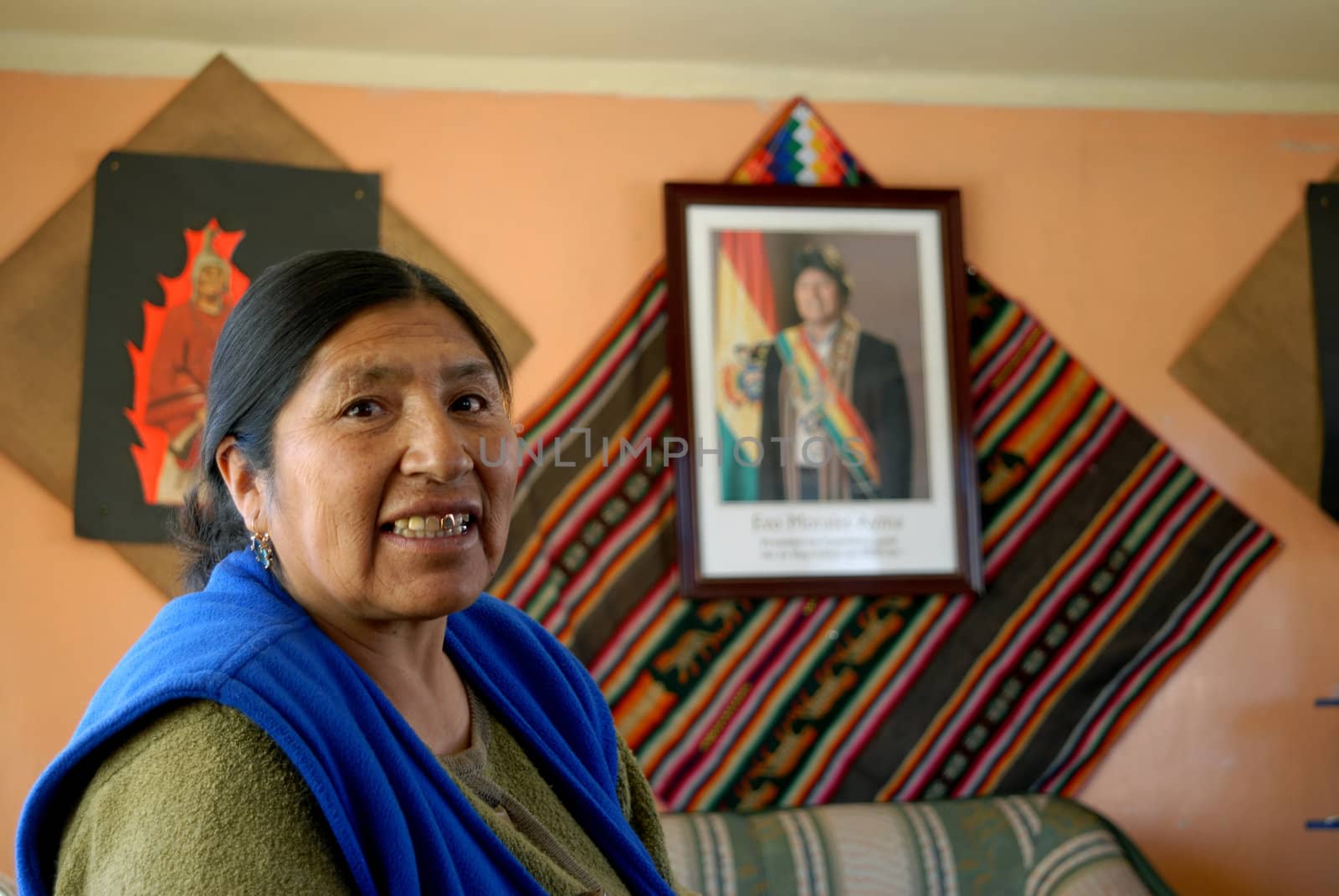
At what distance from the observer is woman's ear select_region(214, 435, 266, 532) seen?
104 cm

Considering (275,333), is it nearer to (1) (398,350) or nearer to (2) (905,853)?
(1) (398,350)

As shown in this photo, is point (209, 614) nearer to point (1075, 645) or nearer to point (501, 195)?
point (501, 195)

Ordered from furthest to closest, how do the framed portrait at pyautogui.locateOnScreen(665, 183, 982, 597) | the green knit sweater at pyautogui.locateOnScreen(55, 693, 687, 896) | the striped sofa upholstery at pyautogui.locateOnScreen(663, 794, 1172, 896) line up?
the framed portrait at pyautogui.locateOnScreen(665, 183, 982, 597) → the striped sofa upholstery at pyautogui.locateOnScreen(663, 794, 1172, 896) → the green knit sweater at pyautogui.locateOnScreen(55, 693, 687, 896)

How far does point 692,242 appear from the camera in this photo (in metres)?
2.62

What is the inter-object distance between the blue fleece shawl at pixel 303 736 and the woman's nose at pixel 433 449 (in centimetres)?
16

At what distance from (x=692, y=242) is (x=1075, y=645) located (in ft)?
4.11

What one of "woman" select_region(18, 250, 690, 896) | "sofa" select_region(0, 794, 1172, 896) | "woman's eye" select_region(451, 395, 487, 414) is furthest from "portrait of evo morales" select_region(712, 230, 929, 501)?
"woman's eye" select_region(451, 395, 487, 414)

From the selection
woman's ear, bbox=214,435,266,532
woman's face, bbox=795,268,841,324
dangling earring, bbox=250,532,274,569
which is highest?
woman's face, bbox=795,268,841,324

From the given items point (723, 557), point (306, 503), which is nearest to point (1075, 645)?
point (723, 557)

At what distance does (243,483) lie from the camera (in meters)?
1.06

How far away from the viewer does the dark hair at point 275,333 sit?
1.00 m

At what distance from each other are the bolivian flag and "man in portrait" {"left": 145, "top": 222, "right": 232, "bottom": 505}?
1.05 metres

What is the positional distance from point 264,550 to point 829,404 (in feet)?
5.71

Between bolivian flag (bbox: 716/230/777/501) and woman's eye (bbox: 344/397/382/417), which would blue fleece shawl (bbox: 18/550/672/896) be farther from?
bolivian flag (bbox: 716/230/777/501)
